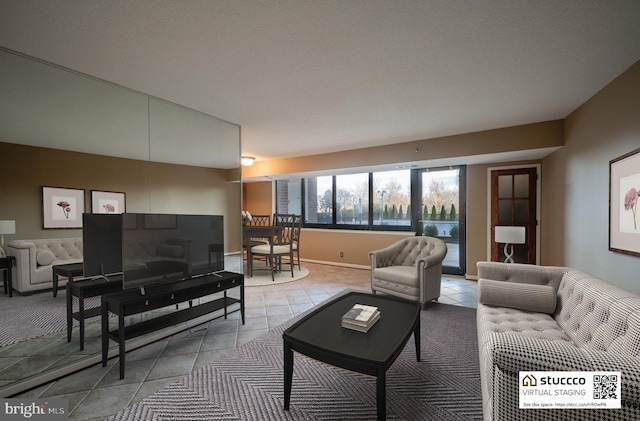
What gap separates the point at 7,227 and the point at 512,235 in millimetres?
4832

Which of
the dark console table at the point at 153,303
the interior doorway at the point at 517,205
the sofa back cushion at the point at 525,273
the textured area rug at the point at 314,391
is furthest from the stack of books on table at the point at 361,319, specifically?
the interior doorway at the point at 517,205

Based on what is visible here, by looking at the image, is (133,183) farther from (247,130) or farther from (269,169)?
(269,169)

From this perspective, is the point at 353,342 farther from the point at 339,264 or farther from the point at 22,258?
the point at 339,264

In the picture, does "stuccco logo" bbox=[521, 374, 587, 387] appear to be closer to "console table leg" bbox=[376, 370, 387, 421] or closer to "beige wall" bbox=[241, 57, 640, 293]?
"console table leg" bbox=[376, 370, 387, 421]

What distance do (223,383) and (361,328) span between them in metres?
1.05

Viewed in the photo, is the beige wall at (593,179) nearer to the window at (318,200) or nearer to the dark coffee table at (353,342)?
the dark coffee table at (353,342)

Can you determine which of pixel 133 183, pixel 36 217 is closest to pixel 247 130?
pixel 133 183

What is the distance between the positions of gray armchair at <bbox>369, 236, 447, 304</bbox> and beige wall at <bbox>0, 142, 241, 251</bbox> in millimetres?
1998

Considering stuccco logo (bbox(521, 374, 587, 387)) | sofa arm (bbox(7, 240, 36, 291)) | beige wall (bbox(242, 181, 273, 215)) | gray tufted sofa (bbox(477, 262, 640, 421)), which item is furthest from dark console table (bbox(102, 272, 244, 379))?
beige wall (bbox(242, 181, 273, 215))

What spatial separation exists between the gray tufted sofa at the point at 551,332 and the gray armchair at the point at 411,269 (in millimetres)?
853

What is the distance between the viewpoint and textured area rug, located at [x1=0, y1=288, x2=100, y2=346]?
199 centimetres

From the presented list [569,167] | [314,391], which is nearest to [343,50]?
[314,391]

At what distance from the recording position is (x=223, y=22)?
178 cm

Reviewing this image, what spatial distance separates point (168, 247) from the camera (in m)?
2.59
